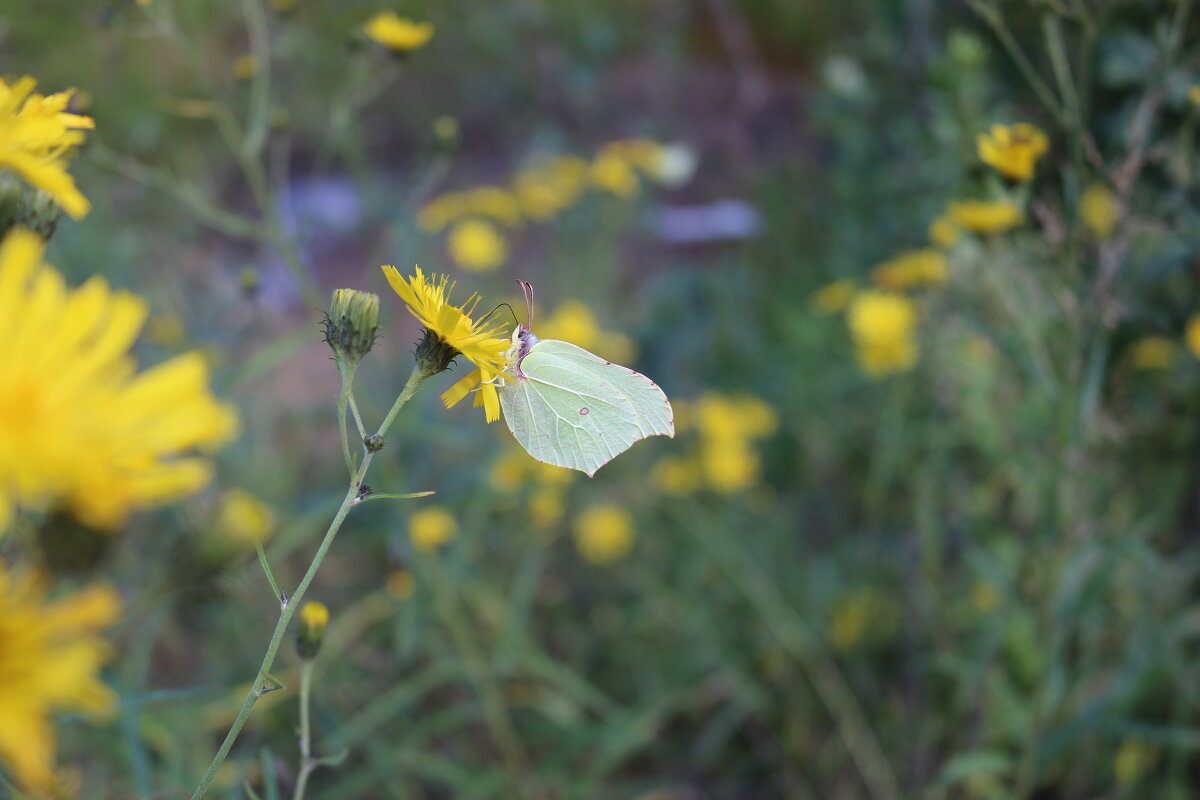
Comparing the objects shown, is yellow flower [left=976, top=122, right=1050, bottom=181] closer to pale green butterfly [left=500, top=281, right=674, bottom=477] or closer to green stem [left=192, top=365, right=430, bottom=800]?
pale green butterfly [left=500, top=281, right=674, bottom=477]

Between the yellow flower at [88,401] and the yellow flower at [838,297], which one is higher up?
the yellow flower at [88,401]

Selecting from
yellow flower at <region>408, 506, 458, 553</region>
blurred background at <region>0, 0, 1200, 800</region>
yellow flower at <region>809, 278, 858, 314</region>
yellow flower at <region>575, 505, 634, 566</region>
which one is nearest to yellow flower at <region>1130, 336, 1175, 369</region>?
blurred background at <region>0, 0, 1200, 800</region>

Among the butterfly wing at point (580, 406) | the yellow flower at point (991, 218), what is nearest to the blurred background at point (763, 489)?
the yellow flower at point (991, 218)

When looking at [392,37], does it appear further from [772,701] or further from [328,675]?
[772,701]

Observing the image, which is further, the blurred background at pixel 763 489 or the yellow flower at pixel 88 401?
the blurred background at pixel 763 489

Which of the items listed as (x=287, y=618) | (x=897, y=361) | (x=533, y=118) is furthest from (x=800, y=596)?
(x=533, y=118)

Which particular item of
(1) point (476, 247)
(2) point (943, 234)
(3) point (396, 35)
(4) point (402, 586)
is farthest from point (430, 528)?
(2) point (943, 234)

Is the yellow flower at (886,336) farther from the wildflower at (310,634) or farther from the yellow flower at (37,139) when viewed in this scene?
the yellow flower at (37,139)
